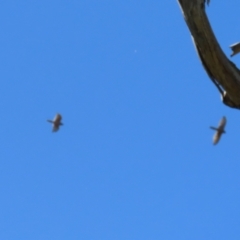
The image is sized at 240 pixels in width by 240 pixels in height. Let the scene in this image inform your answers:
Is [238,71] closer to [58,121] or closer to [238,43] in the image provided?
[238,43]

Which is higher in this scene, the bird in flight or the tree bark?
the bird in flight

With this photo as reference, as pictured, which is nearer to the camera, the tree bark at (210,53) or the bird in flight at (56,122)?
the tree bark at (210,53)

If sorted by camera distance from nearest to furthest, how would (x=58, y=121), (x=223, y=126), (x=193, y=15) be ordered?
(x=193, y=15)
(x=223, y=126)
(x=58, y=121)

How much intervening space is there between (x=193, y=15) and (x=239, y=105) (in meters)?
0.73

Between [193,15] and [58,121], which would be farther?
[58,121]

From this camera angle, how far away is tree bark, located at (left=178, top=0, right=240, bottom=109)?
4.50 meters

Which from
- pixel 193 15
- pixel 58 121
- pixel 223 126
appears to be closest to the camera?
pixel 193 15

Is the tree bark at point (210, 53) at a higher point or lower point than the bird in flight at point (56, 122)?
lower

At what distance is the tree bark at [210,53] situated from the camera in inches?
177

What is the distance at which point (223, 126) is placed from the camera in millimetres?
18203

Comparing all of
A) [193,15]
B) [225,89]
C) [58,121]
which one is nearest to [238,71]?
[225,89]

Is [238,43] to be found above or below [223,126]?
below

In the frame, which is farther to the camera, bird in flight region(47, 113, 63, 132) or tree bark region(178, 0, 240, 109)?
bird in flight region(47, 113, 63, 132)

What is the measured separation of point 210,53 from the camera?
457 centimetres
